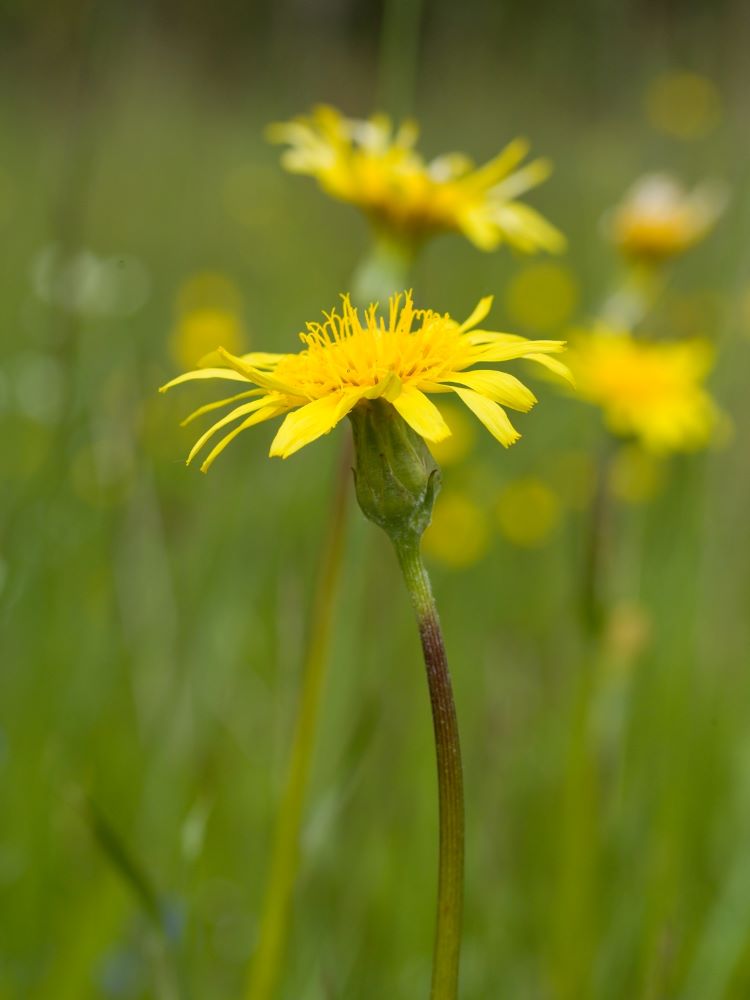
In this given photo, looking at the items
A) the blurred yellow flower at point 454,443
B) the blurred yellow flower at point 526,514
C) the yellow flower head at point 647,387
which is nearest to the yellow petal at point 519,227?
→ the yellow flower head at point 647,387

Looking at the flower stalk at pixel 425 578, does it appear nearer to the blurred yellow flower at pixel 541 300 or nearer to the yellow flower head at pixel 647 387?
the yellow flower head at pixel 647 387

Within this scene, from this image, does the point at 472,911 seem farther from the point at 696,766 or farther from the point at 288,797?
the point at 288,797

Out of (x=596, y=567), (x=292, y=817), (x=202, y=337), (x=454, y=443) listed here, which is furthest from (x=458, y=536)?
(x=292, y=817)

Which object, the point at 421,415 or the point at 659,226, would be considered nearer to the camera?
the point at 421,415

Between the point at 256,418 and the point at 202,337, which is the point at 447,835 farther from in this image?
the point at 202,337

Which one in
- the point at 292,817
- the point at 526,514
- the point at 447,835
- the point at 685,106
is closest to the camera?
the point at 447,835

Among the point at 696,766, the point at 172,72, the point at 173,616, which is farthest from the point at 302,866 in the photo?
the point at 172,72

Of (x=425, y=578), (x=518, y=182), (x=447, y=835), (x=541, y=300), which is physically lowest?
(x=447, y=835)
